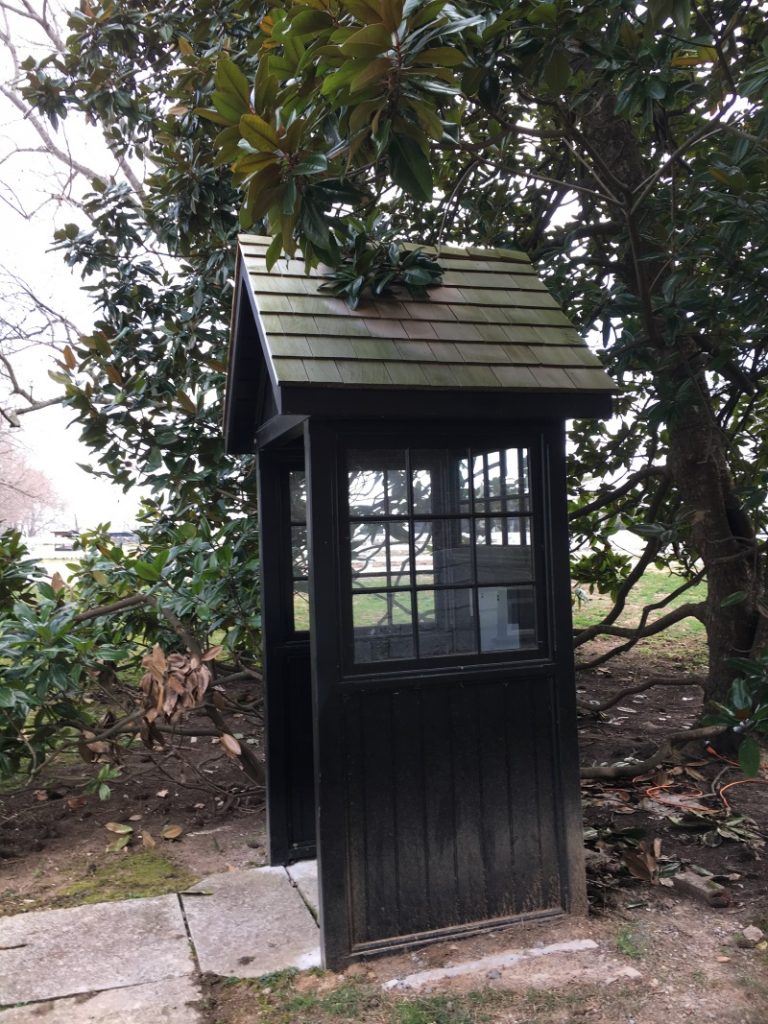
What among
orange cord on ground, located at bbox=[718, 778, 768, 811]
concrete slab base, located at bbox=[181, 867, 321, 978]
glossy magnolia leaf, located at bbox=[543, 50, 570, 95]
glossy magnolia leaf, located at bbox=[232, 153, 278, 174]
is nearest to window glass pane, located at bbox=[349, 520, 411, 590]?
glossy magnolia leaf, located at bbox=[232, 153, 278, 174]

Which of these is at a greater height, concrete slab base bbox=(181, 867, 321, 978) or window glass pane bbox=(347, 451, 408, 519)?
window glass pane bbox=(347, 451, 408, 519)

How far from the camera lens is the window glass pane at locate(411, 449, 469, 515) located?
379cm

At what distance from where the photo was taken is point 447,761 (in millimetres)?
3760

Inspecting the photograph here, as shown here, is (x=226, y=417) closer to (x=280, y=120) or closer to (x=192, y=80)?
(x=280, y=120)

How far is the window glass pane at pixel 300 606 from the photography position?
15.9ft

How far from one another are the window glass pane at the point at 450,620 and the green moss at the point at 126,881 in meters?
1.96

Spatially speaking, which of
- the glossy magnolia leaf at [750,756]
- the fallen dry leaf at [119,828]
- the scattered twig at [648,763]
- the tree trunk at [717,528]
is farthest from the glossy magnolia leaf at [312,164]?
the scattered twig at [648,763]

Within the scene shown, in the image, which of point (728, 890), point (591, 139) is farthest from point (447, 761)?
point (591, 139)

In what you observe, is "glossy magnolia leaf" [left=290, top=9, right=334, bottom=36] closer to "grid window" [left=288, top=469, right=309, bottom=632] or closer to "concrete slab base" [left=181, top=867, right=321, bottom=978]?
"grid window" [left=288, top=469, right=309, bottom=632]

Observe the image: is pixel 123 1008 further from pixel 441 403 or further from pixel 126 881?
pixel 441 403

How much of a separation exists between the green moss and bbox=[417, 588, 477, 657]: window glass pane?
1955mm

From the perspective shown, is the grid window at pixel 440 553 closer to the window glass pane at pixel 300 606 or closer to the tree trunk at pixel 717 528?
the window glass pane at pixel 300 606

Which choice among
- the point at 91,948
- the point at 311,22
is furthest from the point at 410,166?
the point at 91,948

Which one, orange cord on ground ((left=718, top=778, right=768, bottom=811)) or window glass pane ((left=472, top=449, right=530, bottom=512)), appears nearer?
window glass pane ((left=472, top=449, right=530, bottom=512))
